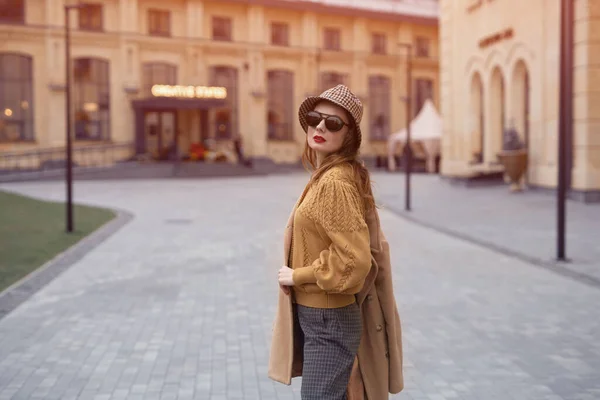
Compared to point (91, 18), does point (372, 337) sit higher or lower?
lower

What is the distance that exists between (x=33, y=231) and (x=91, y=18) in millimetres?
27077

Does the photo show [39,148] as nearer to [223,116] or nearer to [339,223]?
[223,116]

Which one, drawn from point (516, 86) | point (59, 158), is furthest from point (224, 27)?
point (516, 86)

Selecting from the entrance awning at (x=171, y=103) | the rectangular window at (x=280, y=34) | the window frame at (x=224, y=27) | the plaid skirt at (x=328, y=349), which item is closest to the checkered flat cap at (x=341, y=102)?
the plaid skirt at (x=328, y=349)

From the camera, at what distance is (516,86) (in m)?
24.9

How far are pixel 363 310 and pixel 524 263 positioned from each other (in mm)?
7688

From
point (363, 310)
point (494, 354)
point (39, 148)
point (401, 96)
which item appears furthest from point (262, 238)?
point (401, 96)

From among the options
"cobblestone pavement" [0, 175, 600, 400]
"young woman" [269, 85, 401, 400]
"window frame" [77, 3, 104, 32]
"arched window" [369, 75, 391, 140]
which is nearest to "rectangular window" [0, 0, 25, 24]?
"window frame" [77, 3, 104, 32]

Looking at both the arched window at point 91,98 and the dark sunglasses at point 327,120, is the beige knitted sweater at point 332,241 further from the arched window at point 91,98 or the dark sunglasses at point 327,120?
the arched window at point 91,98

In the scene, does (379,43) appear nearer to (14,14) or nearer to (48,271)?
(14,14)

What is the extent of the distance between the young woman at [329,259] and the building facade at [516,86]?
15921 millimetres

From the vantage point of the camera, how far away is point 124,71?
39.5 meters

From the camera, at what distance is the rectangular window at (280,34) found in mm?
43750

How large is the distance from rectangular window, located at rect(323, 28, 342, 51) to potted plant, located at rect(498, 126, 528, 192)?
2327cm
